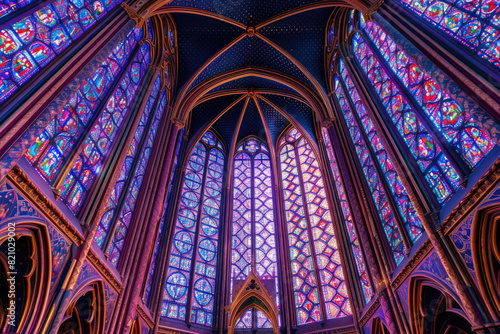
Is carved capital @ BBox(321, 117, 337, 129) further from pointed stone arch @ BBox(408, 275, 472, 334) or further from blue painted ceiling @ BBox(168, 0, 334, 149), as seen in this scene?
pointed stone arch @ BBox(408, 275, 472, 334)

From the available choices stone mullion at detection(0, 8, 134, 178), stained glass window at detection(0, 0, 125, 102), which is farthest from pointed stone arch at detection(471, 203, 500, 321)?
stained glass window at detection(0, 0, 125, 102)

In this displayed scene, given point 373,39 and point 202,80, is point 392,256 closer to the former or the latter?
point 373,39

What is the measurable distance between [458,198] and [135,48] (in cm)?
903

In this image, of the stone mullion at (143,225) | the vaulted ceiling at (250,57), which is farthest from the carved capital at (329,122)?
the stone mullion at (143,225)

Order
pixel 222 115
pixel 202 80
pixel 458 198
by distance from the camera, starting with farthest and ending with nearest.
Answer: pixel 222 115
pixel 202 80
pixel 458 198

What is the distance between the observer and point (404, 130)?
24.5 feet

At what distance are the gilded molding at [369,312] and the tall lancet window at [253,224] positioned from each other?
8.71 ft

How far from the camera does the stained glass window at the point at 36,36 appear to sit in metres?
5.14

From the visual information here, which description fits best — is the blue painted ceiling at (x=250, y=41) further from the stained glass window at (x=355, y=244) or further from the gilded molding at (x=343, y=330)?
the gilded molding at (x=343, y=330)

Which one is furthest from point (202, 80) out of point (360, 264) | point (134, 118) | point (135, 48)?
point (360, 264)

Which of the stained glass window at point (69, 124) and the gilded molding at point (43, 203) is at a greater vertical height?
the stained glass window at point (69, 124)

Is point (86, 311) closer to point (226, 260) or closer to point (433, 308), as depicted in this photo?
point (226, 260)

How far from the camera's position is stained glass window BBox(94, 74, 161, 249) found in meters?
7.35

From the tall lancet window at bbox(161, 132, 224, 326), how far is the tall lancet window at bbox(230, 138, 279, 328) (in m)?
0.87
